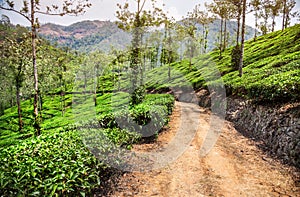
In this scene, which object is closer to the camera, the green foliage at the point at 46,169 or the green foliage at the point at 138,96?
the green foliage at the point at 46,169

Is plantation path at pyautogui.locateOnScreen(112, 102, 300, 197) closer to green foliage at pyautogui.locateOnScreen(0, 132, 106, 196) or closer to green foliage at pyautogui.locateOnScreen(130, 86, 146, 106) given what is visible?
green foliage at pyautogui.locateOnScreen(0, 132, 106, 196)

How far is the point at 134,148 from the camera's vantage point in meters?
9.76

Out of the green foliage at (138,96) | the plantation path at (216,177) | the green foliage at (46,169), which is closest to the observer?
the green foliage at (46,169)

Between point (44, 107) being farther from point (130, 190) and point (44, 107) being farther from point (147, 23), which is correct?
point (130, 190)

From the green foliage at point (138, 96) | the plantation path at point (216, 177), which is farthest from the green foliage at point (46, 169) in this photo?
the green foliage at point (138, 96)

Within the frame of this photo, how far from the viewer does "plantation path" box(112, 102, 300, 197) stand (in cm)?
642

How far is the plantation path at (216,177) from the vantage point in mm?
6418

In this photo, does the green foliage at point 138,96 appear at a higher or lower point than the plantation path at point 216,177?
higher

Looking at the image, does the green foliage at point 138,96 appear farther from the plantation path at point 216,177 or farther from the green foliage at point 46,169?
the green foliage at point 46,169

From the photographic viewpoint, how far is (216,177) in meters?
7.13

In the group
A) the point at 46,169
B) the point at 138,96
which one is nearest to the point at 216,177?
the point at 46,169

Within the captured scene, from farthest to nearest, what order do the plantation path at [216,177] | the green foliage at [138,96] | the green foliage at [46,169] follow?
the green foliage at [138,96] < the plantation path at [216,177] < the green foliage at [46,169]

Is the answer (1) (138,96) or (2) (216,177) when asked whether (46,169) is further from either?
(1) (138,96)

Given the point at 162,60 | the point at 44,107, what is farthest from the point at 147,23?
the point at 162,60
